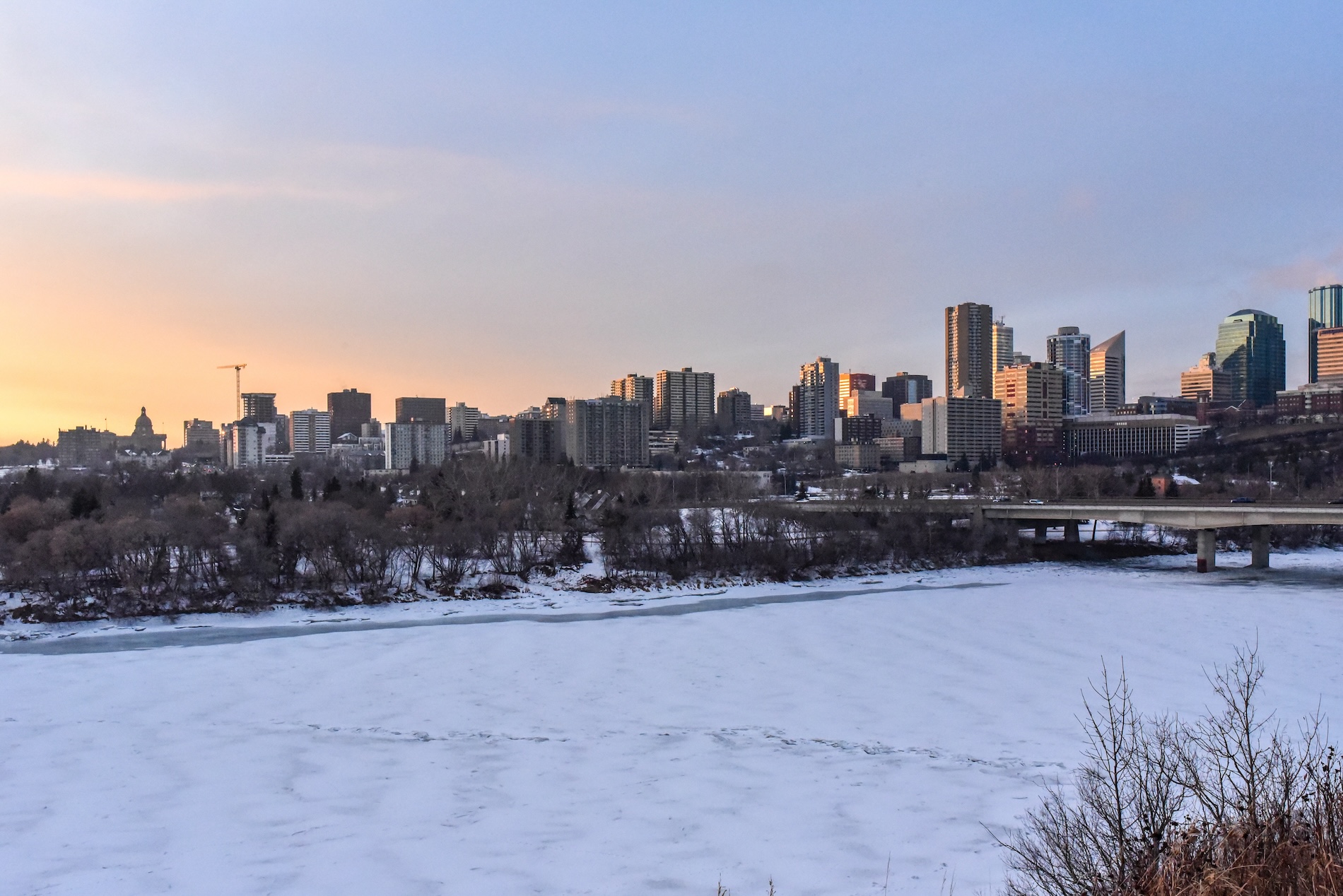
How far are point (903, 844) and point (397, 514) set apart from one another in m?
52.0

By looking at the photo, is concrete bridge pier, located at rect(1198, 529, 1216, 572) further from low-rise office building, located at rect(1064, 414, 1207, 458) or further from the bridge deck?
low-rise office building, located at rect(1064, 414, 1207, 458)

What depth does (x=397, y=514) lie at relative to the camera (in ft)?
200

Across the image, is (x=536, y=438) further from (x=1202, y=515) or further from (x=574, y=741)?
(x=574, y=741)

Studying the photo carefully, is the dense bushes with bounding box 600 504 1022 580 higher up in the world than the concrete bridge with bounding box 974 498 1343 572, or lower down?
lower down

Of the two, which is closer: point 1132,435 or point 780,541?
point 780,541

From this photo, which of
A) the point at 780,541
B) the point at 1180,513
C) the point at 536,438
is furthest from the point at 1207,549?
the point at 536,438

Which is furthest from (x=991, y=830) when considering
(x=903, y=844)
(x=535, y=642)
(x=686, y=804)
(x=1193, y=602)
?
(x=1193, y=602)

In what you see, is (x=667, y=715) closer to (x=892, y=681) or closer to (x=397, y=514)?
(x=892, y=681)

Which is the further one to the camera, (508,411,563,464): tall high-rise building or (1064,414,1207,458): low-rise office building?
(1064,414,1207,458): low-rise office building

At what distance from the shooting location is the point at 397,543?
50.6m

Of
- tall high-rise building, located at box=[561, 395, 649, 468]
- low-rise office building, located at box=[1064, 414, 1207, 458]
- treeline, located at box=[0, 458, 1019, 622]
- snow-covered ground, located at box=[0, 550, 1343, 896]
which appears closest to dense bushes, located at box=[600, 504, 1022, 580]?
treeline, located at box=[0, 458, 1019, 622]

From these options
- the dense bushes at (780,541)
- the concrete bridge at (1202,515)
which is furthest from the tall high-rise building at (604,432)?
the concrete bridge at (1202,515)

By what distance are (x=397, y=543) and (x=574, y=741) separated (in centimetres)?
3310

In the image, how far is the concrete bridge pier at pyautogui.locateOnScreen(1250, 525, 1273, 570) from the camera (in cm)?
5831
